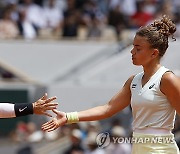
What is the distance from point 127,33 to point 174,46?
3.80 ft

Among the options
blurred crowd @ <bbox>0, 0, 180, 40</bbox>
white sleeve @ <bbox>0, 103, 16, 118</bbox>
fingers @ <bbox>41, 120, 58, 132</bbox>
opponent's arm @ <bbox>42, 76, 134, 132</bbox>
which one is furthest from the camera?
blurred crowd @ <bbox>0, 0, 180, 40</bbox>

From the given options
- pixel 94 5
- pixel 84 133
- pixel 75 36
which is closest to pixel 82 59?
pixel 75 36

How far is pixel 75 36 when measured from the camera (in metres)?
16.0

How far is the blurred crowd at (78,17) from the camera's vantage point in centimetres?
1579

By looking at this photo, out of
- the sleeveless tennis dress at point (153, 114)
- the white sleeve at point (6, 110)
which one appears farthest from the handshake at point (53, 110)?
the sleeveless tennis dress at point (153, 114)

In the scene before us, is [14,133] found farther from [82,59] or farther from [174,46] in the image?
[174,46]

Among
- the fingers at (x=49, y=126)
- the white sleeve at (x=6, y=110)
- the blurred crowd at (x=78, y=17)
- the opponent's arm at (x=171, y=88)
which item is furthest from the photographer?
the blurred crowd at (x=78, y=17)

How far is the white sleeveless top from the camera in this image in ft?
19.6

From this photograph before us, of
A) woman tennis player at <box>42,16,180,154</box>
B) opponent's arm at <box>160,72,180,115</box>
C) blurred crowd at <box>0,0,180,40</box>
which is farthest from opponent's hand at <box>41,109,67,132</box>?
blurred crowd at <box>0,0,180,40</box>

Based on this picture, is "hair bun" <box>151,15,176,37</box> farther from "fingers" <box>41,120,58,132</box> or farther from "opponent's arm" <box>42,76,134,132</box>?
"fingers" <box>41,120,58,132</box>

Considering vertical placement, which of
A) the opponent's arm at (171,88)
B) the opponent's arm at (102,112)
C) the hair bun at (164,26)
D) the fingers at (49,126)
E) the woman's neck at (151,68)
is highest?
the hair bun at (164,26)

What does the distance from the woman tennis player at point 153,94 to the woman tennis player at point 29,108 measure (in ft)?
0.64

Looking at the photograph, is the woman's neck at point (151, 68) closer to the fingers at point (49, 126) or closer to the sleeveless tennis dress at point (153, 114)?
the sleeveless tennis dress at point (153, 114)

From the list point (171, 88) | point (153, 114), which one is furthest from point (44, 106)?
point (171, 88)
